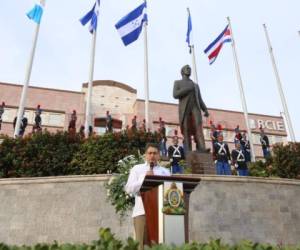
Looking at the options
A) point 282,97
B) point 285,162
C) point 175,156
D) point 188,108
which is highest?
point 282,97

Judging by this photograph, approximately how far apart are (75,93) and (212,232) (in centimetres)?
2312

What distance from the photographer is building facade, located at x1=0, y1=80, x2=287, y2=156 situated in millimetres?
27891

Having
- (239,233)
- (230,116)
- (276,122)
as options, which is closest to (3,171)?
(239,233)

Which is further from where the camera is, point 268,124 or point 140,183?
point 268,124

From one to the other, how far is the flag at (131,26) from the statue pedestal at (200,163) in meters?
8.43

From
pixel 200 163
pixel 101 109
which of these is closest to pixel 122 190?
pixel 200 163

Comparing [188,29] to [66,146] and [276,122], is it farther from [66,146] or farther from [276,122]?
[276,122]

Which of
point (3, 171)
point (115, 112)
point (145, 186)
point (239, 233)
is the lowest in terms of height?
point (239, 233)

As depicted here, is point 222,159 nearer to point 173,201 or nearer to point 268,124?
point 173,201

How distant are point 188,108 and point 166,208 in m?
7.81

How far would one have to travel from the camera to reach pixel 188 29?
19.8 metres

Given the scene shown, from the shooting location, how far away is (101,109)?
30.0 m

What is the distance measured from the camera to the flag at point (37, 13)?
50.6ft

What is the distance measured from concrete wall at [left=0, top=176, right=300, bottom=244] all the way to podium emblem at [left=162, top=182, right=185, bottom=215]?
5.88m
